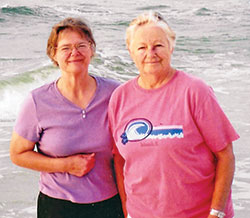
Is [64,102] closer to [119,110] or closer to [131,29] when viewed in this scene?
[119,110]

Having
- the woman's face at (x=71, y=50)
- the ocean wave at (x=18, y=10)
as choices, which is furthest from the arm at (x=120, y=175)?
the ocean wave at (x=18, y=10)

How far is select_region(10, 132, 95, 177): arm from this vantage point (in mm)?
2939

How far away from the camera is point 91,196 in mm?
3031

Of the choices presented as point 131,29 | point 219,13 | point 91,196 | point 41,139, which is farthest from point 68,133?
point 219,13

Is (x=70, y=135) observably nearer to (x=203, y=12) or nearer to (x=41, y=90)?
(x=41, y=90)

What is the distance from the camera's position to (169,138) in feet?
8.24

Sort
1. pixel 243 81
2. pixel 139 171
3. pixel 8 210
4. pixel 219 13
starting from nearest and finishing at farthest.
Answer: pixel 139 171
pixel 8 210
pixel 243 81
pixel 219 13

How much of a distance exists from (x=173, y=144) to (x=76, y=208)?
0.82 metres

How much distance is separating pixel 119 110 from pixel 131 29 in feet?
1.28

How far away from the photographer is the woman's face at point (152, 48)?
2.59 meters

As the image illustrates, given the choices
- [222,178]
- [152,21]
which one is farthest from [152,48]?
[222,178]


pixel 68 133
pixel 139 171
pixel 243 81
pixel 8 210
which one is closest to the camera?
pixel 139 171

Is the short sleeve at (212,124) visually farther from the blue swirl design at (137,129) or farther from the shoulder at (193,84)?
the blue swirl design at (137,129)

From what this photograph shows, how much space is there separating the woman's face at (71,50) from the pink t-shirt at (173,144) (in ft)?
1.51
